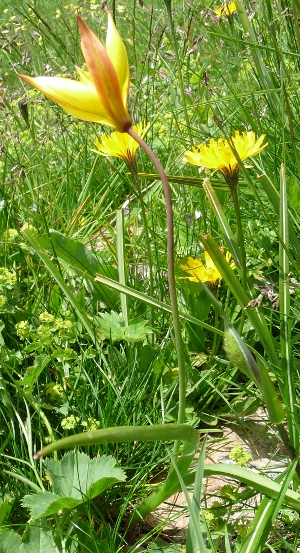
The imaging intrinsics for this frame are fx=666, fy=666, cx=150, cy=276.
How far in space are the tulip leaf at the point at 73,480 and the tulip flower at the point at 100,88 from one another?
0.55 metres

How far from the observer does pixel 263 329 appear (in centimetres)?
105

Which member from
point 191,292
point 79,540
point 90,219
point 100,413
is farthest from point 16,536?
point 90,219

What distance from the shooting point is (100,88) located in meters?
0.74

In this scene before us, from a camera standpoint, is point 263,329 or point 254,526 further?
point 263,329

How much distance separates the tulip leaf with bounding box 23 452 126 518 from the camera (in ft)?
3.35

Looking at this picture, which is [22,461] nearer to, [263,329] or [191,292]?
[263,329]

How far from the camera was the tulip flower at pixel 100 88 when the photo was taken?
73 cm

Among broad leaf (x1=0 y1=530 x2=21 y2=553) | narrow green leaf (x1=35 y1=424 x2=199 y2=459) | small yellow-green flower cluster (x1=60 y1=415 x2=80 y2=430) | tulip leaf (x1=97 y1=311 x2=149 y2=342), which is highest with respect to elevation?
tulip leaf (x1=97 y1=311 x2=149 y2=342)

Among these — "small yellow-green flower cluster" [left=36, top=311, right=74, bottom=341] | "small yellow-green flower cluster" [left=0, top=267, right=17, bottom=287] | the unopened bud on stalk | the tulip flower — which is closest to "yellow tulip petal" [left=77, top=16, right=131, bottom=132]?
the tulip flower

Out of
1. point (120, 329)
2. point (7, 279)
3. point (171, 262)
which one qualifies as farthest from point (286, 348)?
point (7, 279)

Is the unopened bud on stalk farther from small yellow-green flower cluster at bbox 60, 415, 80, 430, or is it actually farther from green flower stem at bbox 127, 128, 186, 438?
small yellow-green flower cluster at bbox 60, 415, 80, 430

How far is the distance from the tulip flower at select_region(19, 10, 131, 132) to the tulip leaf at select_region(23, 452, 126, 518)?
0.55m

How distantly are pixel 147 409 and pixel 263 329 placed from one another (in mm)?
364

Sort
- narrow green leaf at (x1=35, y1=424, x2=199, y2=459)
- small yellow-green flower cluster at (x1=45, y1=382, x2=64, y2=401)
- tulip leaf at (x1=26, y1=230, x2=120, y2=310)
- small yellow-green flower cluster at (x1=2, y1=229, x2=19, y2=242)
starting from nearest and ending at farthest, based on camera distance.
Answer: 1. narrow green leaf at (x1=35, y1=424, x2=199, y2=459)
2. small yellow-green flower cluster at (x1=45, y1=382, x2=64, y2=401)
3. tulip leaf at (x1=26, y1=230, x2=120, y2=310)
4. small yellow-green flower cluster at (x1=2, y1=229, x2=19, y2=242)
